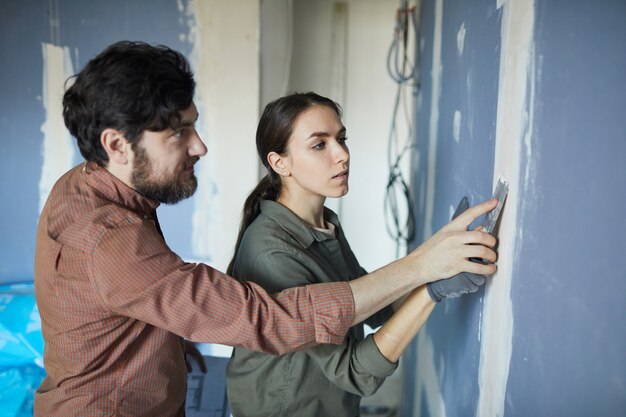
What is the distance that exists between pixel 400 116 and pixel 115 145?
2888 mm

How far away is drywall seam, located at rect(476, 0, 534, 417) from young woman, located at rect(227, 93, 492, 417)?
5.9 inches

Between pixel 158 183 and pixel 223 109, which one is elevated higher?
pixel 223 109

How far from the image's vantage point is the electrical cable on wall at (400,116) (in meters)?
2.84

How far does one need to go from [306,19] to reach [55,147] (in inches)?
71.4

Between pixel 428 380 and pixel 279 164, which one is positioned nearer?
pixel 279 164

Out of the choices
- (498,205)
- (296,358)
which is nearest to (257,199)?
(296,358)

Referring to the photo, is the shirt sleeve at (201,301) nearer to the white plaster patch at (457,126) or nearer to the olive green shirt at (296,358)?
the olive green shirt at (296,358)

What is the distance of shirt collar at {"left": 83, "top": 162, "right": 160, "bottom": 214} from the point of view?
1141 mm

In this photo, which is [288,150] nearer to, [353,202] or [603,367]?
[603,367]

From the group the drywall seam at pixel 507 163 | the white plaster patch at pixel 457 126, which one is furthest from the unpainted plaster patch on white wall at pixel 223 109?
the drywall seam at pixel 507 163

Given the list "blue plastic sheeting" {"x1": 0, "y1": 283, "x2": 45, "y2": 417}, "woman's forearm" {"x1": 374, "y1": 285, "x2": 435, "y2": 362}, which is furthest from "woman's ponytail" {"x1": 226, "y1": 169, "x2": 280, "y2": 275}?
"blue plastic sheeting" {"x1": 0, "y1": 283, "x2": 45, "y2": 417}

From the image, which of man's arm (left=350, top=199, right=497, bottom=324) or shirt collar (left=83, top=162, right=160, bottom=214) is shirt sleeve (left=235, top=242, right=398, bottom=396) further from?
shirt collar (left=83, top=162, right=160, bottom=214)

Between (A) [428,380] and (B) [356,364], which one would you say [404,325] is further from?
(A) [428,380]

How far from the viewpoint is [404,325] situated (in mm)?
1179
